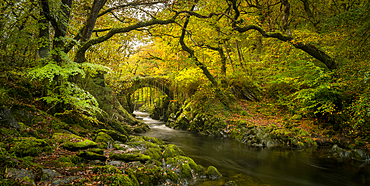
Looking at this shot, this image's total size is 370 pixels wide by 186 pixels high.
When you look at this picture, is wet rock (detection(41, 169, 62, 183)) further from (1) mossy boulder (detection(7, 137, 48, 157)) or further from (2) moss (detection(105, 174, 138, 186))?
(2) moss (detection(105, 174, 138, 186))

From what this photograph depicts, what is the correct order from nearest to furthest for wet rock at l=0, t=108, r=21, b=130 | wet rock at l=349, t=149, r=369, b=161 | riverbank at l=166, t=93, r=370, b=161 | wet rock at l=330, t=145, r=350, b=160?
wet rock at l=0, t=108, r=21, b=130
wet rock at l=349, t=149, r=369, b=161
wet rock at l=330, t=145, r=350, b=160
riverbank at l=166, t=93, r=370, b=161

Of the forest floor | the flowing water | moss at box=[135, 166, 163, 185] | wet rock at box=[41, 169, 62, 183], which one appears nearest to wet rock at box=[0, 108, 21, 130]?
wet rock at box=[41, 169, 62, 183]

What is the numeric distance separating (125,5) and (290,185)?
877cm

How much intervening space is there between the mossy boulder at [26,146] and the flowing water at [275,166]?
4246 mm

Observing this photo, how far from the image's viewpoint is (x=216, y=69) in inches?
609

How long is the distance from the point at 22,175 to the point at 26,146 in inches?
42.0

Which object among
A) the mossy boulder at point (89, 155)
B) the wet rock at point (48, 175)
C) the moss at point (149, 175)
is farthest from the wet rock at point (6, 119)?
the moss at point (149, 175)

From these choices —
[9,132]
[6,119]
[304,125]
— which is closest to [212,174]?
[9,132]

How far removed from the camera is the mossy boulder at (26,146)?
10.9ft

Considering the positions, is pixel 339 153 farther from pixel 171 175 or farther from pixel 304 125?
pixel 171 175

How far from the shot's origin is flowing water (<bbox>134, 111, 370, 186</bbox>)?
5.80 meters

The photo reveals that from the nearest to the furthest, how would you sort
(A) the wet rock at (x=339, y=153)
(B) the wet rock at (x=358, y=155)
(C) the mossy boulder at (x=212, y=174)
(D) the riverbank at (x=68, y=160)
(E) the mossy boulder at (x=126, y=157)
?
(D) the riverbank at (x=68, y=160) < (E) the mossy boulder at (x=126, y=157) < (C) the mossy boulder at (x=212, y=174) < (B) the wet rock at (x=358, y=155) < (A) the wet rock at (x=339, y=153)

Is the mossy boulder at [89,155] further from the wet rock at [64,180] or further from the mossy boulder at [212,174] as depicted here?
the mossy boulder at [212,174]

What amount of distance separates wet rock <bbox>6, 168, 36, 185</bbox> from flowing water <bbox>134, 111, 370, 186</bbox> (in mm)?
4025
